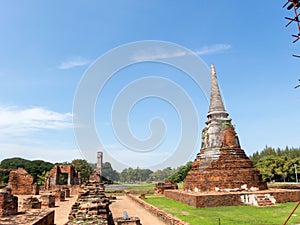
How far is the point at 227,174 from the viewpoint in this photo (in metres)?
18.5

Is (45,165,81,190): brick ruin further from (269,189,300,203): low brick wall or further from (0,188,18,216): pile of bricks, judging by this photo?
(269,189,300,203): low brick wall

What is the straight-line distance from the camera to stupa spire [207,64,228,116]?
2346 centimetres

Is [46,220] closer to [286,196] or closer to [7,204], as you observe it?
[7,204]

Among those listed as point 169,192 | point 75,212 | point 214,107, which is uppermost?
point 214,107

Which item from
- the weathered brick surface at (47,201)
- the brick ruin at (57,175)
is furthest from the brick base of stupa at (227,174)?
the brick ruin at (57,175)

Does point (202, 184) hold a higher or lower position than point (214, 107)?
lower

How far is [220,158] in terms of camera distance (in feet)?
63.8

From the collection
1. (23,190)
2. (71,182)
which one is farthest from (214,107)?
(71,182)

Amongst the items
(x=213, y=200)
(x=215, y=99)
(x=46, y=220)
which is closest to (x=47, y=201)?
(x=46, y=220)

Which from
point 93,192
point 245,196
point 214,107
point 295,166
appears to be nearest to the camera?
point 93,192

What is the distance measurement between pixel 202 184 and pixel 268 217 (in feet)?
23.6

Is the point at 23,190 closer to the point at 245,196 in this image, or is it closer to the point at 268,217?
the point at 245,196

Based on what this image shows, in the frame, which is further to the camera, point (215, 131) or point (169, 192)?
point (169, 192)

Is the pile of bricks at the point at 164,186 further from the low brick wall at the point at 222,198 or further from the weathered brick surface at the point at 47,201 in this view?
the weathered brick surface at the point at 47,201
